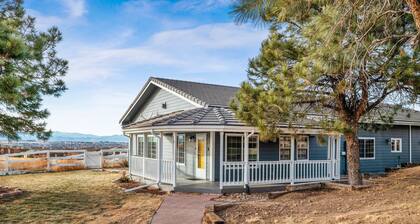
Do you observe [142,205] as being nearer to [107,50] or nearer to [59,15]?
[59,15]

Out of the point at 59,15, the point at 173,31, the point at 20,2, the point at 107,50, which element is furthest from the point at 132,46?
the point at 20,2

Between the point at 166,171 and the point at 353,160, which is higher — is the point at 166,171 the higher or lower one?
the lower one

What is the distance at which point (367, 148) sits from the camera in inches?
742

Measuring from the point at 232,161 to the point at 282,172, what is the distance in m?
2.03

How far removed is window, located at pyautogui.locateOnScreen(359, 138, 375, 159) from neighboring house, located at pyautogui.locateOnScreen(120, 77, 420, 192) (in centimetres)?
5

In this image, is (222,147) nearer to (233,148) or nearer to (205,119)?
(205,119)

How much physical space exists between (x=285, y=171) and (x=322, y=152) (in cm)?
303

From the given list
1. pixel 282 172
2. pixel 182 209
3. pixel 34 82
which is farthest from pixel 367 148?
pixel 34 82

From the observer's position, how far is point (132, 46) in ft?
62.4

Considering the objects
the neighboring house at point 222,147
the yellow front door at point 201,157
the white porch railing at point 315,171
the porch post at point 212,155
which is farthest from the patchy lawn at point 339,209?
the yellow front door at point 201,157

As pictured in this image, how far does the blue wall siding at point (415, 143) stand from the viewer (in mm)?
20625

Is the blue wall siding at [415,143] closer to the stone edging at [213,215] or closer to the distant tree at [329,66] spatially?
the distant tree at [329,66]

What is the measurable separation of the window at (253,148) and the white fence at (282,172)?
759mm

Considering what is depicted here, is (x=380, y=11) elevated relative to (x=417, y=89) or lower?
elevated
